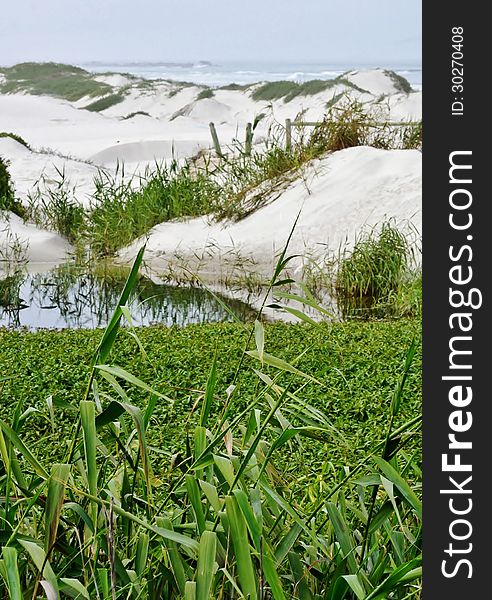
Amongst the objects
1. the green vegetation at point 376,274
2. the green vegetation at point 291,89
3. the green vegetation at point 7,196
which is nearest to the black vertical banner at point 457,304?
the green vegetation at point 376,274

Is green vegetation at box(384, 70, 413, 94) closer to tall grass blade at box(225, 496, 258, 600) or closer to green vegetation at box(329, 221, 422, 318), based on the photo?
green vegetation at box(329, 221, 422, 318)

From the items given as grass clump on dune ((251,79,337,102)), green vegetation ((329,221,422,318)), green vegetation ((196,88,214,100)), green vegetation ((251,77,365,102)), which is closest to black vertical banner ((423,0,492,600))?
green vegetation ((329,221,422,318))

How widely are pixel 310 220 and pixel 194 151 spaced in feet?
33.8

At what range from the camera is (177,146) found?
21125 millimetres

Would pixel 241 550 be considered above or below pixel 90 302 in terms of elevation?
above

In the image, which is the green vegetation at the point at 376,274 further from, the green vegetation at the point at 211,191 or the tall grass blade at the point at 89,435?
the tall grass blade at the point at 89,435

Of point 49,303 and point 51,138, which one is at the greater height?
point 51,138

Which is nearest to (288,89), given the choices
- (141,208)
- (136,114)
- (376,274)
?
(136,114)

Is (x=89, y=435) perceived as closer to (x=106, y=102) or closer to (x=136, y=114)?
(x=136, y=114)

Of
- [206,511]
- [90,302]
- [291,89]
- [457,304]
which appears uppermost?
[291,89]

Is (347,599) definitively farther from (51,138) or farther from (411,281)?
(51,138)

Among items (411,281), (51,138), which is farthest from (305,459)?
(51,138)

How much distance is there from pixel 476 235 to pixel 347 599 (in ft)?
3.46

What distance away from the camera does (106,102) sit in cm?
2770
